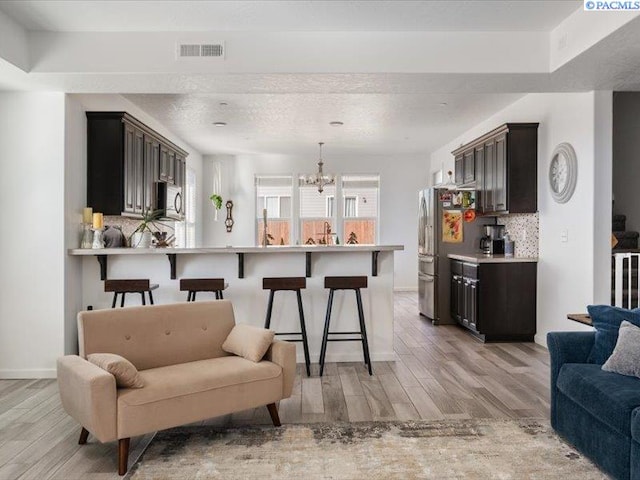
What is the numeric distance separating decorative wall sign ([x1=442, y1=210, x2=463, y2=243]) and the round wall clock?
5.01ft

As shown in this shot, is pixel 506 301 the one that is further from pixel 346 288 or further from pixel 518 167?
pixel 346 288

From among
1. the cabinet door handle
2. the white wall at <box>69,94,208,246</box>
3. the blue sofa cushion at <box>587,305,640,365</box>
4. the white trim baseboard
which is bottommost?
the white trim baseboard

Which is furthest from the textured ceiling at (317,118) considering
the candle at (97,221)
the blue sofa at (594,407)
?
the blue sofa at (594,407)

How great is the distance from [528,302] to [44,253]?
5034mm

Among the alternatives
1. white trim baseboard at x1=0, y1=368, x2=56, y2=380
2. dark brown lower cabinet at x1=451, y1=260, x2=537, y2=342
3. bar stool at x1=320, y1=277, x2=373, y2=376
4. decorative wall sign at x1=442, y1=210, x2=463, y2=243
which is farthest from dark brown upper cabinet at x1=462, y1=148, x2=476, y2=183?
white trim baseboard at x1=0, y1=368, x2=56, y2=380

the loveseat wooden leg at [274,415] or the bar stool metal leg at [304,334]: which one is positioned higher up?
the bar stool metal leg at [304,334]

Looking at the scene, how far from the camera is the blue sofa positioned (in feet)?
7.98

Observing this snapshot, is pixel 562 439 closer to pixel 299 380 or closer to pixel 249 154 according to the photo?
pixel 299 380

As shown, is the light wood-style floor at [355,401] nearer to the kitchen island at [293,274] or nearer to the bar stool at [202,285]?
the kitchen island at [293,274]

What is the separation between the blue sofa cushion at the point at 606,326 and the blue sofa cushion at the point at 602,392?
9 cm

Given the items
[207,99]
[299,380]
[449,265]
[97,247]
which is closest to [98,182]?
[97,247]

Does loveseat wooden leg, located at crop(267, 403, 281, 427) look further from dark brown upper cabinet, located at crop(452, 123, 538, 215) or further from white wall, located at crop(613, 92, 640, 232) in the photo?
white wall, located at crop(613, 92, 640, 232)

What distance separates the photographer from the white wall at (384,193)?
1062 cm

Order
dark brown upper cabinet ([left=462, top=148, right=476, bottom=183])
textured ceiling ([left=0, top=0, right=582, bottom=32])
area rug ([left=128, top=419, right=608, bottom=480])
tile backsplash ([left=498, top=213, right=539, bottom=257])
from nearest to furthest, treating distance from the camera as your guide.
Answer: area rug ([left=128, top=419, right=608, bottom=480]), textured ceiling ([left=0, top=0, right=582, bottom=32]), tile backsplash ([left=498, top=213, right=539, bottom=257]), dark brown upper cabinet ([left=462, top=148, right=476, bottom=183])
